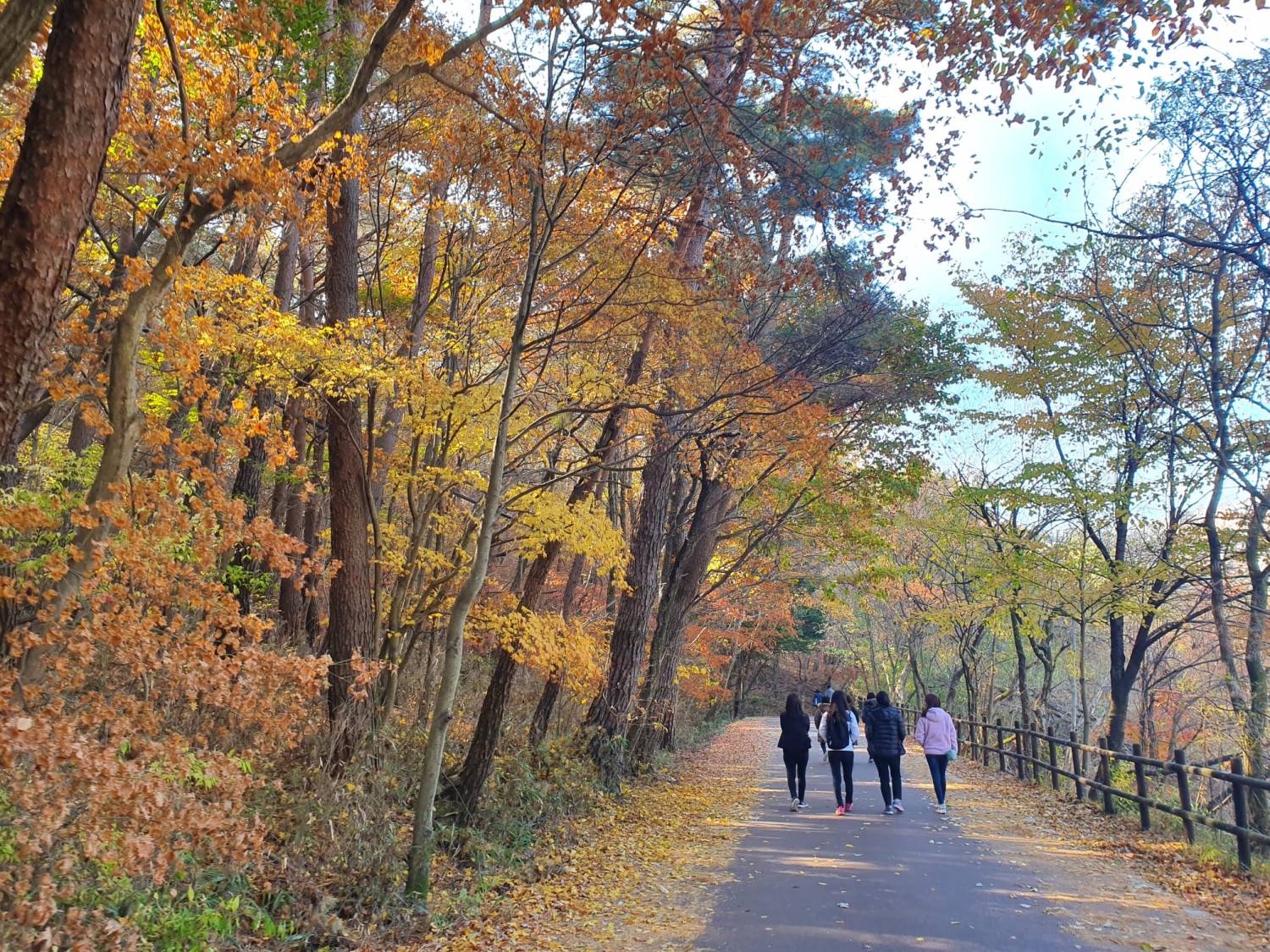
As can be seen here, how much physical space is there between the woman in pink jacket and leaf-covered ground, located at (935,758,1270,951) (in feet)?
1.58

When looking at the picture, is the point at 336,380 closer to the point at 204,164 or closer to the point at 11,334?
the point at 204,164

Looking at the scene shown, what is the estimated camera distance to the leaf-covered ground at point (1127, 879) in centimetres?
657

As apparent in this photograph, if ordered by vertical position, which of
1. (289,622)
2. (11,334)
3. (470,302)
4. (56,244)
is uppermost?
(470,302)

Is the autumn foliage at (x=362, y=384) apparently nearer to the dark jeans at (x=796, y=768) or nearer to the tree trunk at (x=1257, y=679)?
the dark jeans at (x=796, y=768)

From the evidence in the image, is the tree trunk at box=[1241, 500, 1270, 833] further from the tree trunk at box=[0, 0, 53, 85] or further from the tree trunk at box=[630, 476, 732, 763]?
the tree trunk at box=[0, 0, 53, 85]

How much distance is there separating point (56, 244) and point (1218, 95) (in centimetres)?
1065

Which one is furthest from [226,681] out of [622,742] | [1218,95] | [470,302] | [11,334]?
[1218,95]

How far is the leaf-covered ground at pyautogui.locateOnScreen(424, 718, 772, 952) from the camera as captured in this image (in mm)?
6461

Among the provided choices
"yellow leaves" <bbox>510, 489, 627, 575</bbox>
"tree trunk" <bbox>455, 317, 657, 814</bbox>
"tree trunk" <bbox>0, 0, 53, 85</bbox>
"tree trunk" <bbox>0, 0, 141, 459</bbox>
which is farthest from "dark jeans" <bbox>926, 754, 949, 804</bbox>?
"tree trunk" <bbox>0, 0, 53, 85</bbox>

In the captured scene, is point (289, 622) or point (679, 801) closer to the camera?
point (679, 801)

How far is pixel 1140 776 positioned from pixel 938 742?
Answer: 8.12 feet

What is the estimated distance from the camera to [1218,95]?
9328 mm

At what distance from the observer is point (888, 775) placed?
12.6 m

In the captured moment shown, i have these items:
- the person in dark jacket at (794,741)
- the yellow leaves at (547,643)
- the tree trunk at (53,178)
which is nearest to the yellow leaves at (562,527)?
the yellow leaves at (547,643)
